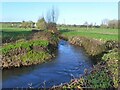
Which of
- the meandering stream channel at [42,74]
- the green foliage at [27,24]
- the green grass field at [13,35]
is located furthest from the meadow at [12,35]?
the green foliage at [27,24]

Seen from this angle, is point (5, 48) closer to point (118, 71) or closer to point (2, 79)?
point (2, 79)

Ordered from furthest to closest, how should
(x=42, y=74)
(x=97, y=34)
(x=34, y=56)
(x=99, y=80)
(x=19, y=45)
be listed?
(x=97, y=34) → (x=34, y=56) → (x=19, y=45) → (x=42, y=74) → (x=99, y=80)

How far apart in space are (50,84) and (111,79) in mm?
4176

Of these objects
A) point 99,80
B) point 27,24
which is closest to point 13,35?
point 99,80

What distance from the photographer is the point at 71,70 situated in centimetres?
1859

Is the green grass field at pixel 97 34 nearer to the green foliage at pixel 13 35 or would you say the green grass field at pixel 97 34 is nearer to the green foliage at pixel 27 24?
the green foliage at pixel 13 35

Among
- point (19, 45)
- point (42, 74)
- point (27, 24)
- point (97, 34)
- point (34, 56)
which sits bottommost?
point (42, 74)

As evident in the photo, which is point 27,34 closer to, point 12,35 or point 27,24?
point 12,35

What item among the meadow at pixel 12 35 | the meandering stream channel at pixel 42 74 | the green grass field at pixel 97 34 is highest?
the meadow at pixel 12 35

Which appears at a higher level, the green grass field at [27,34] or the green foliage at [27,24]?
the green foliage at [27,24]

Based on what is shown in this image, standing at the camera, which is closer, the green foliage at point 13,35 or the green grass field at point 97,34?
the green foliage at point 13,35

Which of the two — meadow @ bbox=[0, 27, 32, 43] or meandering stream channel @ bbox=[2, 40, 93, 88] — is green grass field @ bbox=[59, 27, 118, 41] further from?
meandering stream channel @ bbox=[2, 40, 93, 88]

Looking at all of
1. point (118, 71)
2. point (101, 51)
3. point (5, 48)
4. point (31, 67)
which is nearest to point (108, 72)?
point (118, 71)

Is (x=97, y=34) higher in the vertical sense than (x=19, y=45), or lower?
lower
